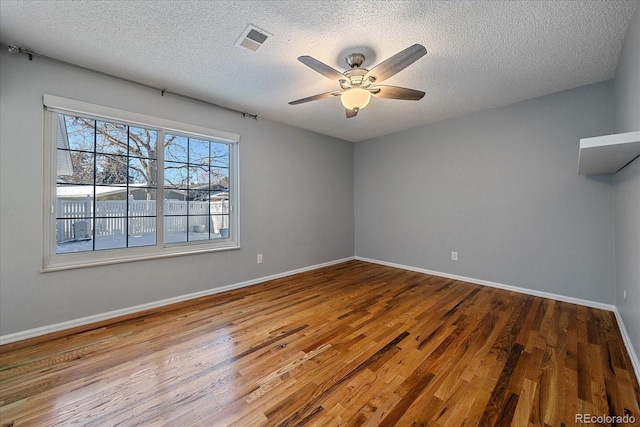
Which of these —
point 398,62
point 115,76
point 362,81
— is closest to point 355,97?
point 362,81

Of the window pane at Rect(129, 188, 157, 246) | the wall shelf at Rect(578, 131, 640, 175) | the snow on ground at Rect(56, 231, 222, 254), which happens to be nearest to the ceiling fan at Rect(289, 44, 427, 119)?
the wall shelf at Rect(578, 131, 640, 175)

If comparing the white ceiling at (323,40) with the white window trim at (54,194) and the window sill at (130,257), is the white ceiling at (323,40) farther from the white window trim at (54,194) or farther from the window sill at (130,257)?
the window sill at (130,257)

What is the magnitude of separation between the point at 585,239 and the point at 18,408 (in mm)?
4979

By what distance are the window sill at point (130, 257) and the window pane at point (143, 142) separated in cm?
111

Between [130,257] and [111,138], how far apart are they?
1.29 metres

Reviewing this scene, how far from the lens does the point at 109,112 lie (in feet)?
8.29

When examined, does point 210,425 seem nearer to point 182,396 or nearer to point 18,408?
point 182,396

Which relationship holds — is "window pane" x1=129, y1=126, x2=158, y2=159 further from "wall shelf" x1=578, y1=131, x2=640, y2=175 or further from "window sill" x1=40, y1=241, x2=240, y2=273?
"wall shelf" x1=578, y1=131, x2=640, y2=175

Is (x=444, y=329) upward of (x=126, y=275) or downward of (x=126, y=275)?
downward

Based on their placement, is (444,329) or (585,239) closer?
(444,329)

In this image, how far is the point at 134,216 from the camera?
9.21ft

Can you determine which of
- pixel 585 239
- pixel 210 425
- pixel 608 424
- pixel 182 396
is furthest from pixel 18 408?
pixel 585 239

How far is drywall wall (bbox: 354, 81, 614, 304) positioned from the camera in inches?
109

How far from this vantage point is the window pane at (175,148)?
3037 millimetres
